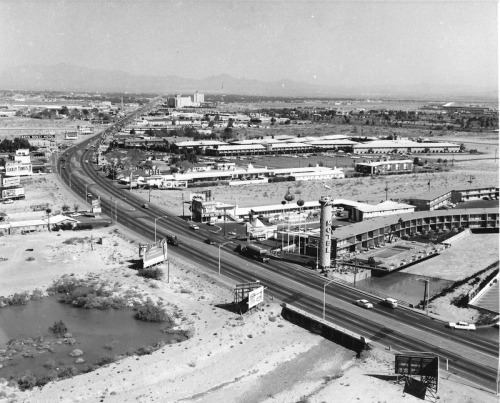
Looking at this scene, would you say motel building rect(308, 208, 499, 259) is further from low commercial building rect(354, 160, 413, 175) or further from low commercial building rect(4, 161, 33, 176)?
low commercial building rect(4, 161, 33, 176)

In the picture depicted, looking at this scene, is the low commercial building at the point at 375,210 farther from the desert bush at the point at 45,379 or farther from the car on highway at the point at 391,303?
the desert bush at the point at 45,379

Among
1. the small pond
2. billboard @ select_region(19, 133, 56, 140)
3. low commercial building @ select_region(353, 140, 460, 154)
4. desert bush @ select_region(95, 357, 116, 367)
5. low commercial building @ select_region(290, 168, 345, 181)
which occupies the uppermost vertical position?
billboard @ select_region(19, 133, 56, 140)

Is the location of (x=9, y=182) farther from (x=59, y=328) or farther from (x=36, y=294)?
(x=59, y=328)

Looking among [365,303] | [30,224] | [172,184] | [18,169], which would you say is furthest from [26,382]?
[18,169]

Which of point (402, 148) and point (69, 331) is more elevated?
point (402, 148)

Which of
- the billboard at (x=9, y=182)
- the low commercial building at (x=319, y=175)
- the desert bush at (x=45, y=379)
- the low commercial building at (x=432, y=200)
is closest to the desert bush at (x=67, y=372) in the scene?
the desert bush at (x=45, y=379)

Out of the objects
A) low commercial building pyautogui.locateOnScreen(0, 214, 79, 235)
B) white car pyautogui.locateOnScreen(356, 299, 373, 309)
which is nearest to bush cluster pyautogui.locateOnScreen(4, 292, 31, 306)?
low commercial building pyautogui.locateOnScreen(0, 214, 79, 235)
